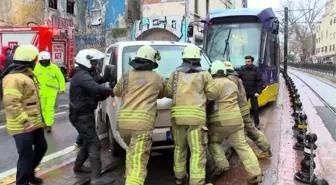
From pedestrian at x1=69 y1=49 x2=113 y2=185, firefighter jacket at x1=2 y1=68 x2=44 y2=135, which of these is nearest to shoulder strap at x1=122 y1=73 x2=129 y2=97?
pedestrian at x1=69 y1=49 x2=113 y2=185

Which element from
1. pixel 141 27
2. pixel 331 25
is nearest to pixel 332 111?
pixel 141 27

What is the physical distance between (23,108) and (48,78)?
373cm

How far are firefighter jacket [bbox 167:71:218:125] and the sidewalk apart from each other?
1110 mm

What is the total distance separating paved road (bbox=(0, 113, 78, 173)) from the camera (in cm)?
653

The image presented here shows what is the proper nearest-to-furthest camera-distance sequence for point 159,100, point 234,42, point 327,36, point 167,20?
point 159,100
point 234,42
point 167,20
point 327,36

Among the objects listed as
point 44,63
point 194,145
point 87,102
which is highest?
point 44,63

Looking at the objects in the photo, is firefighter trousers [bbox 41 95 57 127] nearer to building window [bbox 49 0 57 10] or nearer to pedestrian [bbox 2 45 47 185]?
pedestrian [bbox 2 45 47 185]

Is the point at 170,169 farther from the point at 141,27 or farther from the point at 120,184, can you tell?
the point at 141,27

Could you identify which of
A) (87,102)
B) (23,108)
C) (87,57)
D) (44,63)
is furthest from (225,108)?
(44,63)

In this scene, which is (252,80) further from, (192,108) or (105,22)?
(105,22)

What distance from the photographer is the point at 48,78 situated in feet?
27.6

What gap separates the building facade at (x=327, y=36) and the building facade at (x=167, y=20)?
184 feet

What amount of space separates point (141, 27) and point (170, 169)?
875 inches

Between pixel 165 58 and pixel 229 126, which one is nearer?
pixel 229 126
